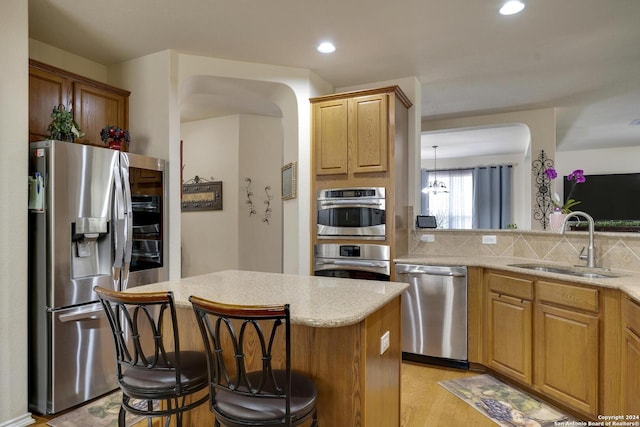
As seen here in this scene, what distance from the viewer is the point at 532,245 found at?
3410mm

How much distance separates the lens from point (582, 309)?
2.33 metres

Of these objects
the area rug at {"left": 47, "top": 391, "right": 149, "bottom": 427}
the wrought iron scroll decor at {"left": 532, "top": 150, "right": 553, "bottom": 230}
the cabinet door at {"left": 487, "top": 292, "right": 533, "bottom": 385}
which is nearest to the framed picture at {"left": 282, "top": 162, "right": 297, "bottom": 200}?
the cabinet door at {"left": 487, "top": 292, "right": 533, "bottom": 385}

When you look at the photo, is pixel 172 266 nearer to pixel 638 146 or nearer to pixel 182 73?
pixel 182 73

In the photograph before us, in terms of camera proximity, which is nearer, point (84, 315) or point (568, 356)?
point (568, 356)

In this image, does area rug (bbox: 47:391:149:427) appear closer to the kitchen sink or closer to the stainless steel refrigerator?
the stainless steel refrigerator

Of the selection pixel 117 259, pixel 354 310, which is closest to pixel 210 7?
pixel 117 259

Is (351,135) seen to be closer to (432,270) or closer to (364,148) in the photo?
(364,148)

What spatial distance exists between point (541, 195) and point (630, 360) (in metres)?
A: 3.74

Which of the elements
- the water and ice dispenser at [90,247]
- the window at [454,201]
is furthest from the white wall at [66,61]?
the window at [454,201]

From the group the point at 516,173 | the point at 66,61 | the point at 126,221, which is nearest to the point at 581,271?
the point at 126,221

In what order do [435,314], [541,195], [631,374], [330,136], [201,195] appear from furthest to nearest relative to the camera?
[201,195] < [541,195] < [330,136] < [435,314] < [631,374]

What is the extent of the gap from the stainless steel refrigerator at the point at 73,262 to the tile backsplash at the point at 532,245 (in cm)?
279

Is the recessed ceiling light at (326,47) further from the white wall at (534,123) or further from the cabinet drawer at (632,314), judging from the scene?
the white wall at (534,123)

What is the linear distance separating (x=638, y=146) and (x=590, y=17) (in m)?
6.54
